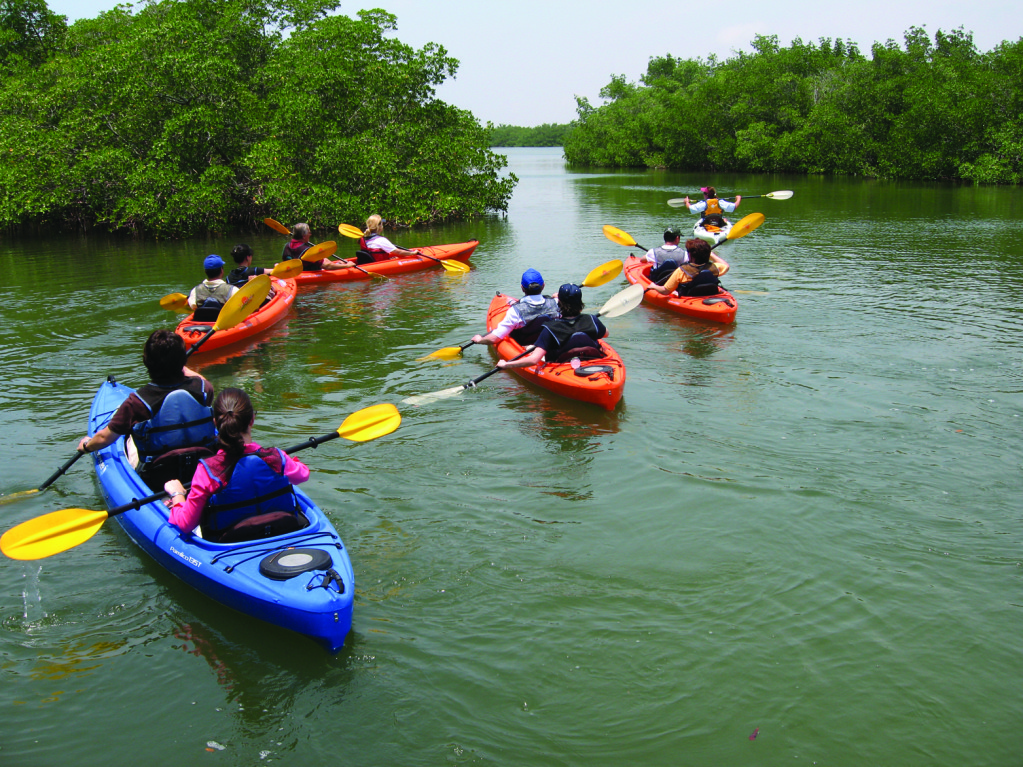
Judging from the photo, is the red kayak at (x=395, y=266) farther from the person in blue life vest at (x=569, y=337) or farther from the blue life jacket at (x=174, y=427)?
the blue life jacket at (x=174, y=427)

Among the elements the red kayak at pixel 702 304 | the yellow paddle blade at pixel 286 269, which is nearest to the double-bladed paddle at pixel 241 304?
the yellow paddle blade at pixel 286 269

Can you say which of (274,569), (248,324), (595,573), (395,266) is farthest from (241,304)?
(395,266)

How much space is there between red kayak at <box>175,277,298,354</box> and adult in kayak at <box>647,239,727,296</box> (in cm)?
563

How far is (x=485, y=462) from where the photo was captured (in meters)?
6.32

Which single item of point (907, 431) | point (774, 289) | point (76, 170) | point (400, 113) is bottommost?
point (907, 431)

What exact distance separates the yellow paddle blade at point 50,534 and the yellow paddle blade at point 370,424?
155cm

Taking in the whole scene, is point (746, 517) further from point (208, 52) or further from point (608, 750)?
point (208, 52)

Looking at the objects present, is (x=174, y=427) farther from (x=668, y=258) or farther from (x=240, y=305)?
(x=668, y=258)

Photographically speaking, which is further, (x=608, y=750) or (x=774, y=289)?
(x=774, y=289)

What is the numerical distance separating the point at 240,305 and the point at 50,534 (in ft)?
12.8

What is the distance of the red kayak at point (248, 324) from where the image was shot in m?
9.23

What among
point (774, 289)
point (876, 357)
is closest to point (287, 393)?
point (876, 357)

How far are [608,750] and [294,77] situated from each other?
2055cm

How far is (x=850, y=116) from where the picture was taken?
40.8m
